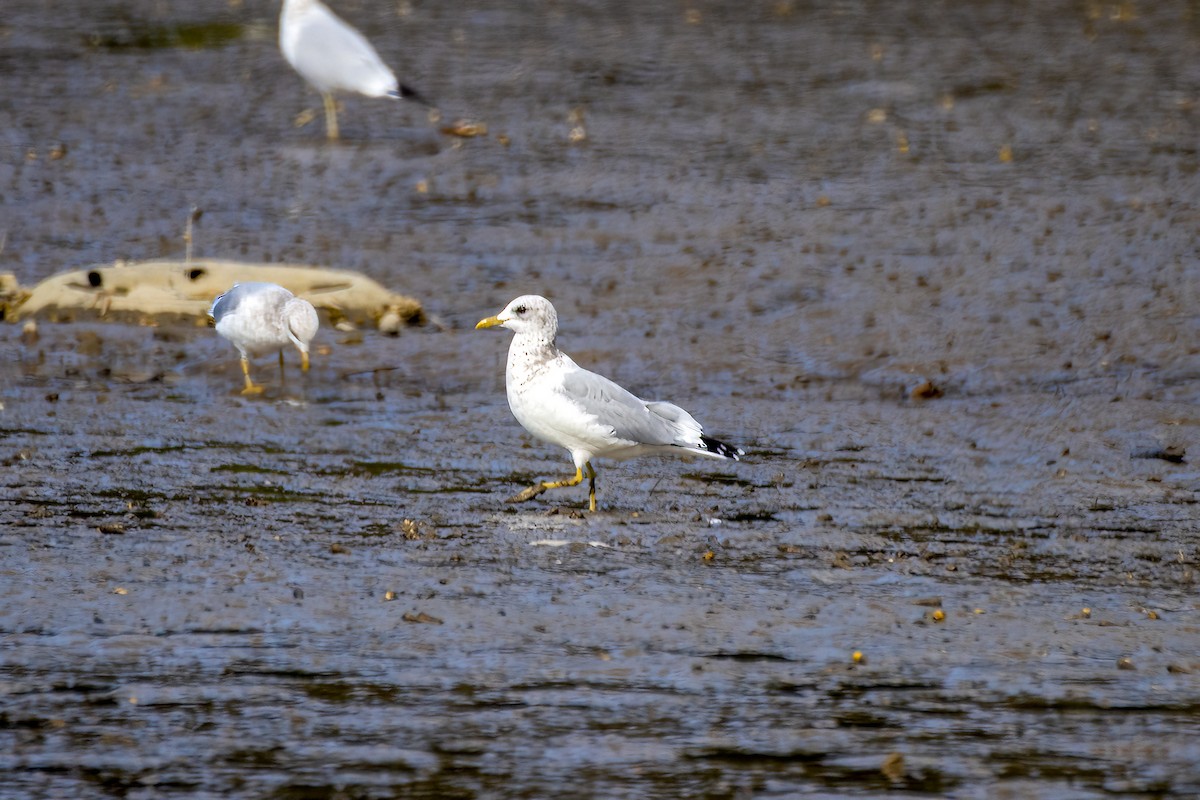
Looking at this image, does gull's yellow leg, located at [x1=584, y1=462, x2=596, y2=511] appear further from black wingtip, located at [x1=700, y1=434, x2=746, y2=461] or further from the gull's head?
the gull's head

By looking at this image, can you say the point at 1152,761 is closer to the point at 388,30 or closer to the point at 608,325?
the point at 608,325

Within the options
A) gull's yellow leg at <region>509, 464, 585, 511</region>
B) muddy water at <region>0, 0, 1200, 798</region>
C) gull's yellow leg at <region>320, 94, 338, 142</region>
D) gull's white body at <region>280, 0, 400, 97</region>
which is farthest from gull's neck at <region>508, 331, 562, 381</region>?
gull's white body at <region>280, 0, 400, 97</region>

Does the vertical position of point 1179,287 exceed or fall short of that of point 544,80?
it falls short

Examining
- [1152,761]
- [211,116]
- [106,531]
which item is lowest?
[1152,761]

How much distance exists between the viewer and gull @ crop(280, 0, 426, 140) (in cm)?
1512

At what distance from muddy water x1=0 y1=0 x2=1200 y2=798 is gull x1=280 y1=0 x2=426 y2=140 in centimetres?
36

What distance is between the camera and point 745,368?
32.4 ft

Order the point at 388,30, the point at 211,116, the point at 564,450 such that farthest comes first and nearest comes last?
1. the point at 388,30
2. the point at 211,116
3. the point at 564,450

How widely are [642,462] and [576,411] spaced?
1.40 meters

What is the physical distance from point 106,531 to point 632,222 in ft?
20.9

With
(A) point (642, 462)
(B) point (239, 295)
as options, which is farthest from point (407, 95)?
(A) point (642, 462)

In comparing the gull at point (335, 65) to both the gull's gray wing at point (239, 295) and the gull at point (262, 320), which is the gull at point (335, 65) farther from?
the gull at point (262, 320)

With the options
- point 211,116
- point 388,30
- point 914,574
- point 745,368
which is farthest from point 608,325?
point 388,30

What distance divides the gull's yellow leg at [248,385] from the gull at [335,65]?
5.71 metres
